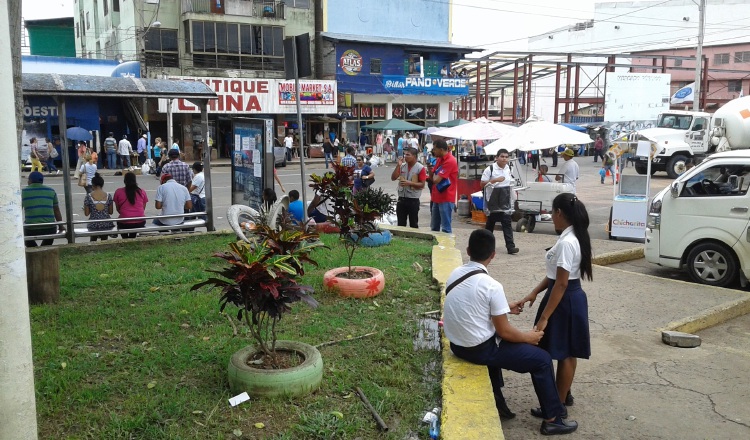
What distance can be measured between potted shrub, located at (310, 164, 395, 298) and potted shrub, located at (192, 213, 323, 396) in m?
2.07

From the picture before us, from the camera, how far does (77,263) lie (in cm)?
805

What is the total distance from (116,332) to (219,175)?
21716 millimetres

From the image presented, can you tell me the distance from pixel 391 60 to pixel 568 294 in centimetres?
3706

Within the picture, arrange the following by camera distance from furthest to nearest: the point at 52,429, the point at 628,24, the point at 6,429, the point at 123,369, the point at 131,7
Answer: the point at 628,24 → the point at 131,7 → the point at 123,369 → the point at 52,429 → the point at 6,429

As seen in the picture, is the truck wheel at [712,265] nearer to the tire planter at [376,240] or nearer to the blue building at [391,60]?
the tire planter at [376,240]

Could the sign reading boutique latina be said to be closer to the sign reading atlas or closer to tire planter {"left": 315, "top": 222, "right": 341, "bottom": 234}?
the sign reading atlas

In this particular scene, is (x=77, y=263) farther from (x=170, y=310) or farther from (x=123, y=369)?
(x=123, y=369)

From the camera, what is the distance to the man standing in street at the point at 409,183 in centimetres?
1007

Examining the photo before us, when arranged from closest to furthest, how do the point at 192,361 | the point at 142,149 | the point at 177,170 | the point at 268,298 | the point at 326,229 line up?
the point at 268,298
the point at 192,361
the point at 326,229
the point at 177,170
the point at 142,149

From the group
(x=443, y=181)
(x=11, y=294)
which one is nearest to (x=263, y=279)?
(x=11, y=294)

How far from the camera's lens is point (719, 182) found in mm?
8727

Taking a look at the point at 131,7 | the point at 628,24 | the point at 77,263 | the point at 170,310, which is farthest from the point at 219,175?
the point at 628,24

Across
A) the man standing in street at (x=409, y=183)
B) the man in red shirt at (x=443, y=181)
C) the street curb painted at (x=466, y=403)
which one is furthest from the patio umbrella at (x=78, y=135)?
the street curb painted at (x=466, y=403)

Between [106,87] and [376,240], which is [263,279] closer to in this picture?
[376,240]
